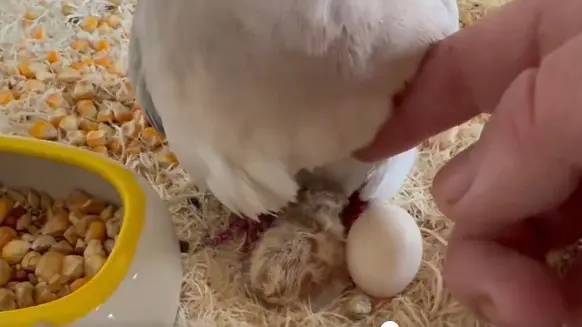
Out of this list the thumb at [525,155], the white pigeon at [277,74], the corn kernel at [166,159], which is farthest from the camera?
the corn kernel at [166,159]

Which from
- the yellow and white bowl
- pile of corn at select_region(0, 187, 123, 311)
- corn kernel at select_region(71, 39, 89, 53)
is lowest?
pile of corn at select_region(0, 187, 123, 311)

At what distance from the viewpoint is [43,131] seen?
0.87 meters

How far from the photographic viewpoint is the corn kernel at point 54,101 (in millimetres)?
905

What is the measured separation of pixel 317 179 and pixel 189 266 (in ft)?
0.48

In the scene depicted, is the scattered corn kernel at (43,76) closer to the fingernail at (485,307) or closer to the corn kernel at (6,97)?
the corn kernel at (6,97)

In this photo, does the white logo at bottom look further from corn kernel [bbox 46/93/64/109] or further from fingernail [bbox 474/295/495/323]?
corn kernel [bbox 46/93/64/109]

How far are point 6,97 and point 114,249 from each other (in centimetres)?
32

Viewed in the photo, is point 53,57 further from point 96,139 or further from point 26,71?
point 96,139

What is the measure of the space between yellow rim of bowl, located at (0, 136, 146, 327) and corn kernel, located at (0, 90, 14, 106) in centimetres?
16

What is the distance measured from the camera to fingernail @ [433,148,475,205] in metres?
0.38

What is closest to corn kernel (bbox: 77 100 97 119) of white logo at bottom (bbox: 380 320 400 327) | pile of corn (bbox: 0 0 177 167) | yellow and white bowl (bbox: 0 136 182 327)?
pile of corn (bbox: 0 0 177 167)

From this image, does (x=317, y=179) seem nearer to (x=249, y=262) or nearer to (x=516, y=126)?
(x=249, y=262)

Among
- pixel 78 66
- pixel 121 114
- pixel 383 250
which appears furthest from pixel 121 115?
pixel 383 250

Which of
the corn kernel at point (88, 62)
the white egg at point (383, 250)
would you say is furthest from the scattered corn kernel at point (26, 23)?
the white egg at point (383, 250)
